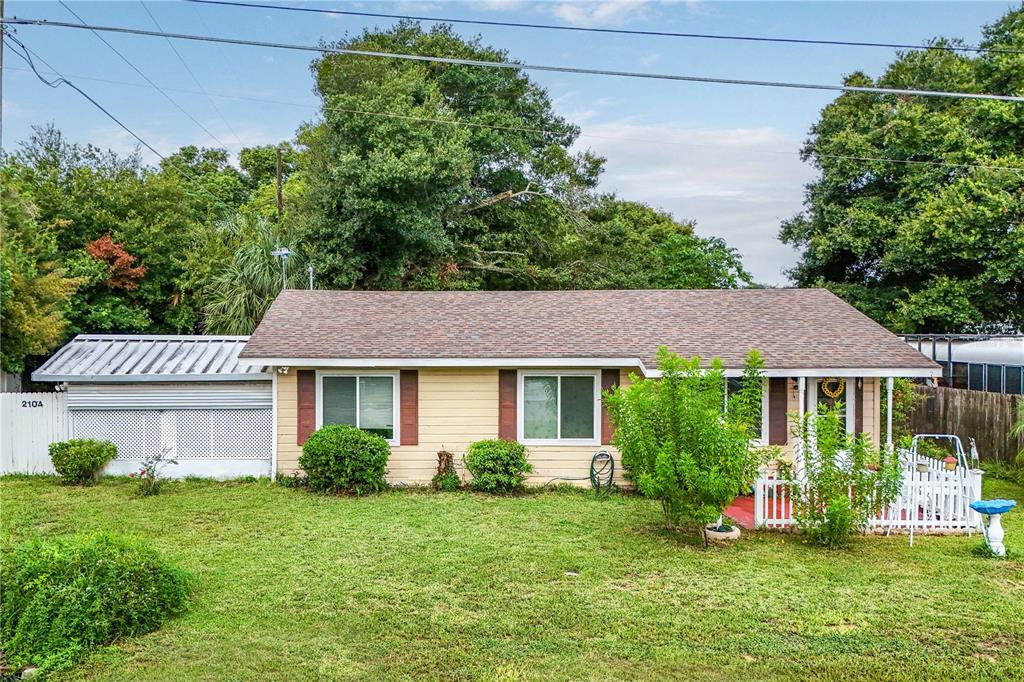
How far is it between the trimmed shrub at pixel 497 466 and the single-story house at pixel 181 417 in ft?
12.8

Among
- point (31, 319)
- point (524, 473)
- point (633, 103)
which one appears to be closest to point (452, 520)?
point (524, 473)

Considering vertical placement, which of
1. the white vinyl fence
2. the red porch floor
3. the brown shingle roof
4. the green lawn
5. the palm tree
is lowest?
the red porch floor

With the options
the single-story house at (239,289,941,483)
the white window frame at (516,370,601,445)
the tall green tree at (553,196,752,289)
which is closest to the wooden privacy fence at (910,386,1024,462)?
the single-story house at (239,289,941,483)

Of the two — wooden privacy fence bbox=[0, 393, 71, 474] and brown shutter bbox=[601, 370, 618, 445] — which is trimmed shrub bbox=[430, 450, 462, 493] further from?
wooden privacy fence bbox=[0, 393, 71, 474]

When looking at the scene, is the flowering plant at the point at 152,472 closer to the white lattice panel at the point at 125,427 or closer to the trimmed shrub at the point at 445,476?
the white lattice panel at the point at 125,427

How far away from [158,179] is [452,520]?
18.2 m

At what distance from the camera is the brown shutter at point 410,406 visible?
11.9 meters

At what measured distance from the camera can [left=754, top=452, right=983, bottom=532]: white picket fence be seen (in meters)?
8.94

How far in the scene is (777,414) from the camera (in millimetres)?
11805

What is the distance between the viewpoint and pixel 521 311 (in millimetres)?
13922

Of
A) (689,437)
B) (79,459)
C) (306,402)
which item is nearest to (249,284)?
(79,459)

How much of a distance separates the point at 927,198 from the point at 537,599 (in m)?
18.9

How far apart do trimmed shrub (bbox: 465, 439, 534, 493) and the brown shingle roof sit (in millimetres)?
1574

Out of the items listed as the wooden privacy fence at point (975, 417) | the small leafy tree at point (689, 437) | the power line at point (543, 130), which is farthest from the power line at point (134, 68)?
the wooden privacy fence at point (975, 417)
